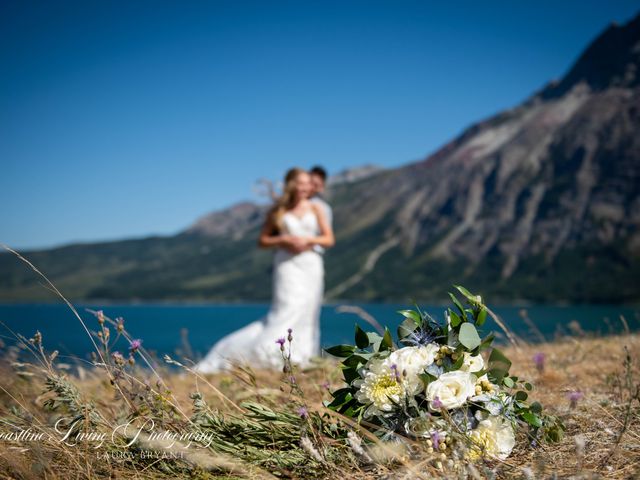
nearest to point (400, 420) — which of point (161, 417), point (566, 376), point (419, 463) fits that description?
point (419, 463)

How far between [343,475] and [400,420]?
0.42 meters

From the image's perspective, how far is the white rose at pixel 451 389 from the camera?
9.02ft

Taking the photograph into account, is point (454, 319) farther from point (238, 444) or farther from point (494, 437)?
point (238, 444)

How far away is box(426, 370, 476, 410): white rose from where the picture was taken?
2.75 metres

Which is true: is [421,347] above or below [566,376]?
above

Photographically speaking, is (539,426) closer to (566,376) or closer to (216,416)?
(216,416)

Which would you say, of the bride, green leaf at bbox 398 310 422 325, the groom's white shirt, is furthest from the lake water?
the groom's white shirt

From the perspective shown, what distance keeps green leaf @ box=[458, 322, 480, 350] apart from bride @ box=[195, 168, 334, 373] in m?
8.80

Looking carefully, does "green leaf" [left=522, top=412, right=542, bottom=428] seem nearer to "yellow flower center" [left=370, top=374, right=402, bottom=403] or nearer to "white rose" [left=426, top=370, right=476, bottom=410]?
"white rose" [left=426, top=370, right=476, bottom=410]

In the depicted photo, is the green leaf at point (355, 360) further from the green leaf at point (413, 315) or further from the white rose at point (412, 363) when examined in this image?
the green leaf at point (413, 315)

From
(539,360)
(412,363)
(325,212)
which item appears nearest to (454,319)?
(412,363)

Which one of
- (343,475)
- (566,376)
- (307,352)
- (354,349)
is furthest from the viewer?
(307,352)

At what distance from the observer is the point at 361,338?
318 cm

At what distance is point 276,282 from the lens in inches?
492
